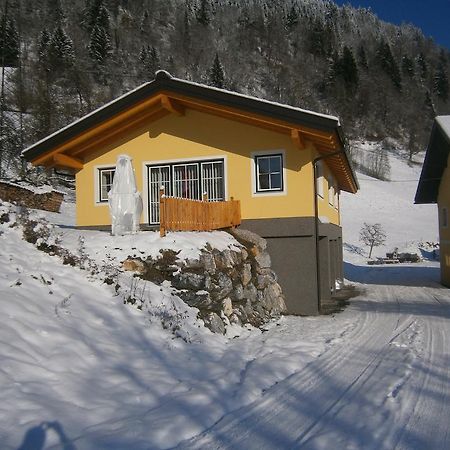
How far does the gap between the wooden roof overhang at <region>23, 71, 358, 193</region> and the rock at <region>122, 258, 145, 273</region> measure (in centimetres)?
561

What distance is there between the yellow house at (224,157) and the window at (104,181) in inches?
1.3

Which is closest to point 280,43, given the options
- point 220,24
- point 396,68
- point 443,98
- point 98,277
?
point 220,24

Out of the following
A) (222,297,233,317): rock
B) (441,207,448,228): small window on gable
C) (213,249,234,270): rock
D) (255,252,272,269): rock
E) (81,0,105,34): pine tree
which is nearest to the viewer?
(222,297,233,317): rock

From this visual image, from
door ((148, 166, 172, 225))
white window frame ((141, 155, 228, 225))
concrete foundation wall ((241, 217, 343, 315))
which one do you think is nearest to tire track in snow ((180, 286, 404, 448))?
concrete foundation wall ((241, 217, 343, 315))

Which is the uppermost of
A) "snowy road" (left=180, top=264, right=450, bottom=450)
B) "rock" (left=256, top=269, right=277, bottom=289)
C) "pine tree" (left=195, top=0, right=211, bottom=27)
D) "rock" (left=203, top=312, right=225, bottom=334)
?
"pine tree" (left=195, top=0, right=211, bottom=27)

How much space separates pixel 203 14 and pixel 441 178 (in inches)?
3410

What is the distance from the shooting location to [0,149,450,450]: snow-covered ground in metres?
4.00

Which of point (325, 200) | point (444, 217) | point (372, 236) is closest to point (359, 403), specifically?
point (325, 200)

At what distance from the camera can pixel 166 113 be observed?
14.2m

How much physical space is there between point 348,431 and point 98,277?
16.7 feet

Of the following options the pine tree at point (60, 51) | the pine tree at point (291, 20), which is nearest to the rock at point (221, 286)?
the pine tree at point (60, 51)

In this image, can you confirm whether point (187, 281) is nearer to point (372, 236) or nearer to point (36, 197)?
point (36, 197)

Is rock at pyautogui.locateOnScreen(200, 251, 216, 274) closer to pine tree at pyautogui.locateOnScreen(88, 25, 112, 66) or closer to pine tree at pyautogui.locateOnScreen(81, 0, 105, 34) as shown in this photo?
pine tree at pyautogui.locateOnScreen(88, 25, 112, 66)

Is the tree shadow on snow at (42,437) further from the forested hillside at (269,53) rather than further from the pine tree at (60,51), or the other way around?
the pine tree at (60,51)
